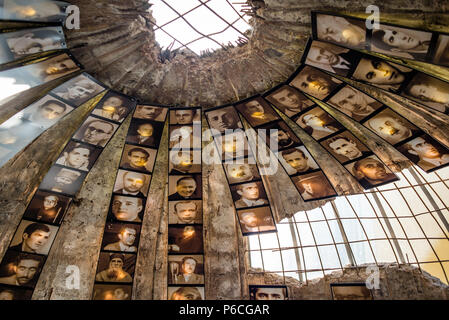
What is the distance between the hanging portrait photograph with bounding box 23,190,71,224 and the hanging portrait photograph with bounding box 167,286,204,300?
4277mm

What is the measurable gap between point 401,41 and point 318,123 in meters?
3.36

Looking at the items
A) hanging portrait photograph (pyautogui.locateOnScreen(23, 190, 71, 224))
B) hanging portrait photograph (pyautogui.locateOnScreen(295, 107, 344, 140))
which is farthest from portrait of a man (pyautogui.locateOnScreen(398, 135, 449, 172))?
hanging portrait photograph (pyautogui.locateOnScreen(23, 190, 71, 224))

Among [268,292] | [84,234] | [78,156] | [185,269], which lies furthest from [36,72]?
[268,292]

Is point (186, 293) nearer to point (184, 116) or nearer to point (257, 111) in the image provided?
point (184, 116)

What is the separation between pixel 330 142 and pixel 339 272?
185 inches

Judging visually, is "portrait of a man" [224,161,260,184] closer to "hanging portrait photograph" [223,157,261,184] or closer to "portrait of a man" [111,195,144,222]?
"hanging portrait photograph" [223,157,261,184]

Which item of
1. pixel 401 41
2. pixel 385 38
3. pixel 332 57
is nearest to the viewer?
pixel 401 41

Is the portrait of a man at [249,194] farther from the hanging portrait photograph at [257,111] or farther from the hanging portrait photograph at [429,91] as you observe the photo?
the hanging portrait photograph at [429,91]

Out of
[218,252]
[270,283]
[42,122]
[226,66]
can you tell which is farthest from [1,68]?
[270,283]

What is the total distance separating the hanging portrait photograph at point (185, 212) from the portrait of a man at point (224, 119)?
8.95 ft

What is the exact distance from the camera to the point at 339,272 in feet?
33.9

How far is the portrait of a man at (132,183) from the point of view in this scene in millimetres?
9760

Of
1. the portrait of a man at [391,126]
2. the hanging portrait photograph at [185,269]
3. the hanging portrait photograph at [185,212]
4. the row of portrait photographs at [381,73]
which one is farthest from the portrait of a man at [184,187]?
the portrait of a man at [391,126]

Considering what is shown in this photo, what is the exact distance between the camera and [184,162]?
1023cm
